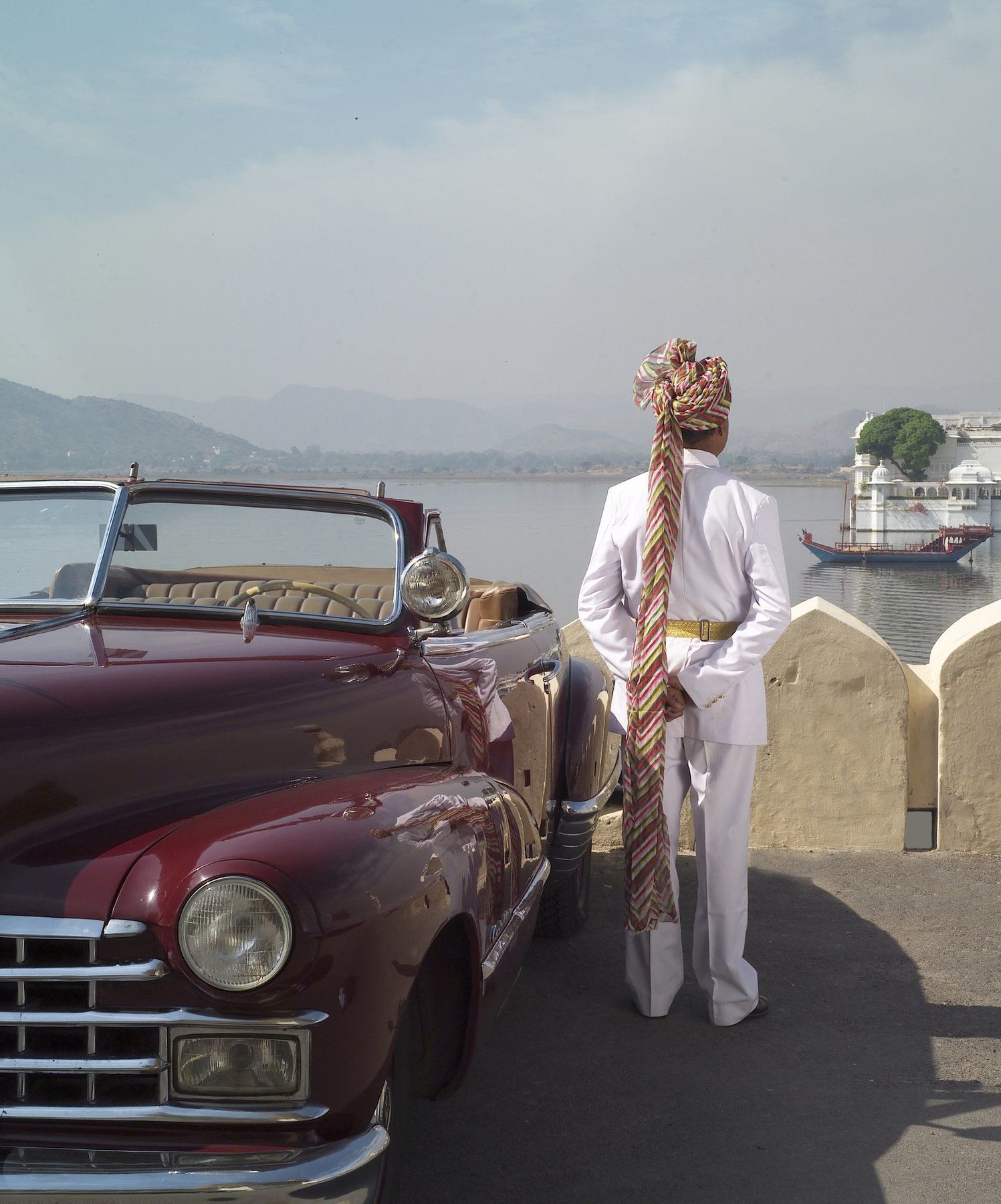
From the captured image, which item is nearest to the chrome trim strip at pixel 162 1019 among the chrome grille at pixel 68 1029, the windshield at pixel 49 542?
the chrome grille at pixel 68 1029

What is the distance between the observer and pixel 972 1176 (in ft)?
9.72

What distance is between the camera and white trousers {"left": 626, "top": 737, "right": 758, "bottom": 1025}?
383 cm

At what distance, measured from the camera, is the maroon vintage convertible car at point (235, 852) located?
1981mm

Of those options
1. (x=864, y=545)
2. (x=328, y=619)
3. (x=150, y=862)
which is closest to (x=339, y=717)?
(x=328, y=619)

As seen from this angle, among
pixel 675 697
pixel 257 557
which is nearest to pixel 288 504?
pixel 257 557

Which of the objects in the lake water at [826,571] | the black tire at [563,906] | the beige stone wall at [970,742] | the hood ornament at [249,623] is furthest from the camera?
the lake water at [826,571]

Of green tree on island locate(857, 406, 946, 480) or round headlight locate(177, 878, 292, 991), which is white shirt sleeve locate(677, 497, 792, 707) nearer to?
round headlight locate(177, 878, 292, 991)

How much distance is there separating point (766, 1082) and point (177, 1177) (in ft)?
6.90

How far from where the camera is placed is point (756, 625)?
3.68m

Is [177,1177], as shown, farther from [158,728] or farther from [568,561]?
[568,561]

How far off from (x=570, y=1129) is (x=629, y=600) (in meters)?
1.65

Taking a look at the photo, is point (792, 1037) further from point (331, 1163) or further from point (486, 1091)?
point (331, 1163)

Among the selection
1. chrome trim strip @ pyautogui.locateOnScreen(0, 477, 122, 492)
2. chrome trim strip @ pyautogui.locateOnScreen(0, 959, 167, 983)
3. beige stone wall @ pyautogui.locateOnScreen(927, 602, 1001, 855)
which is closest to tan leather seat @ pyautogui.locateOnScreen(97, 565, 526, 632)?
chrome trim strip @ pyautogui.locateOnScreen(0, 477, 122, 492)

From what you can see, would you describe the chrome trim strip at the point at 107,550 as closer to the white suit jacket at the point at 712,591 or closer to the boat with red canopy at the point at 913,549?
the white suit jacket at the point at 712,591
